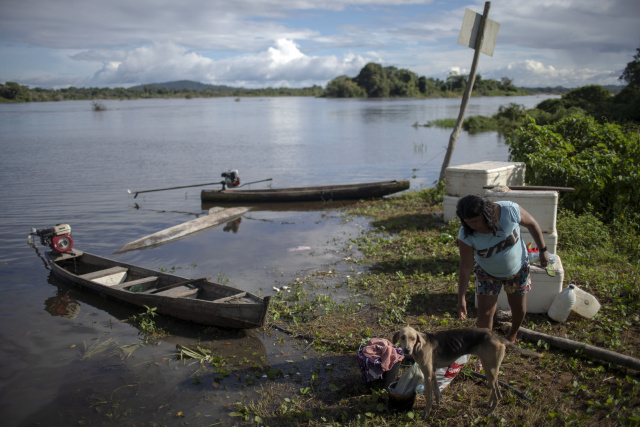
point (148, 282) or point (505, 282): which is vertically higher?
point (505, 282)

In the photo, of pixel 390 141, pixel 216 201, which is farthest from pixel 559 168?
pixel 390 141

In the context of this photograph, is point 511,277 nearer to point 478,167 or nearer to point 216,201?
point 478,167

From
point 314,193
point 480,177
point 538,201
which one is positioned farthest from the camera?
point 314,193

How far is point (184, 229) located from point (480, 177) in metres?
7.47

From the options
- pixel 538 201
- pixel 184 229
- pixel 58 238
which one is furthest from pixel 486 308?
pixel 184 229

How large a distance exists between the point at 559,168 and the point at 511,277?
574 centimetres

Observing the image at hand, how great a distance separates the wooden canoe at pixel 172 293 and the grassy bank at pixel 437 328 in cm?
56

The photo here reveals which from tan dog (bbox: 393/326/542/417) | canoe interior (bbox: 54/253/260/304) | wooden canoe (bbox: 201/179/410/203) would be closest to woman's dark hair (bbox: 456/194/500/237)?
tan dog (bbox: 393/326/542/417)

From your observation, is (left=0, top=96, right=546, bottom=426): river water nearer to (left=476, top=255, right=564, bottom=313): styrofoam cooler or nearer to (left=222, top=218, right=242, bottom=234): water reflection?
(left=222, top=218, right=242, bottom=234): water reflection

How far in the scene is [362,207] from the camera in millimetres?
13773

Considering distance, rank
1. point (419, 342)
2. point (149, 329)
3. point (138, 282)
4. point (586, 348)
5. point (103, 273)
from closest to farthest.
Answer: point (419, 342), point (586, 348), point (149, 329), point (138, 282), point (103, 273)

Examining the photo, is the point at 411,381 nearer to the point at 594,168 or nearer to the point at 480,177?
the point at 480,177

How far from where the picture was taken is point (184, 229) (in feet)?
39.0

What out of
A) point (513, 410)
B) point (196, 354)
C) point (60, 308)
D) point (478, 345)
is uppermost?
point (478, 345)
